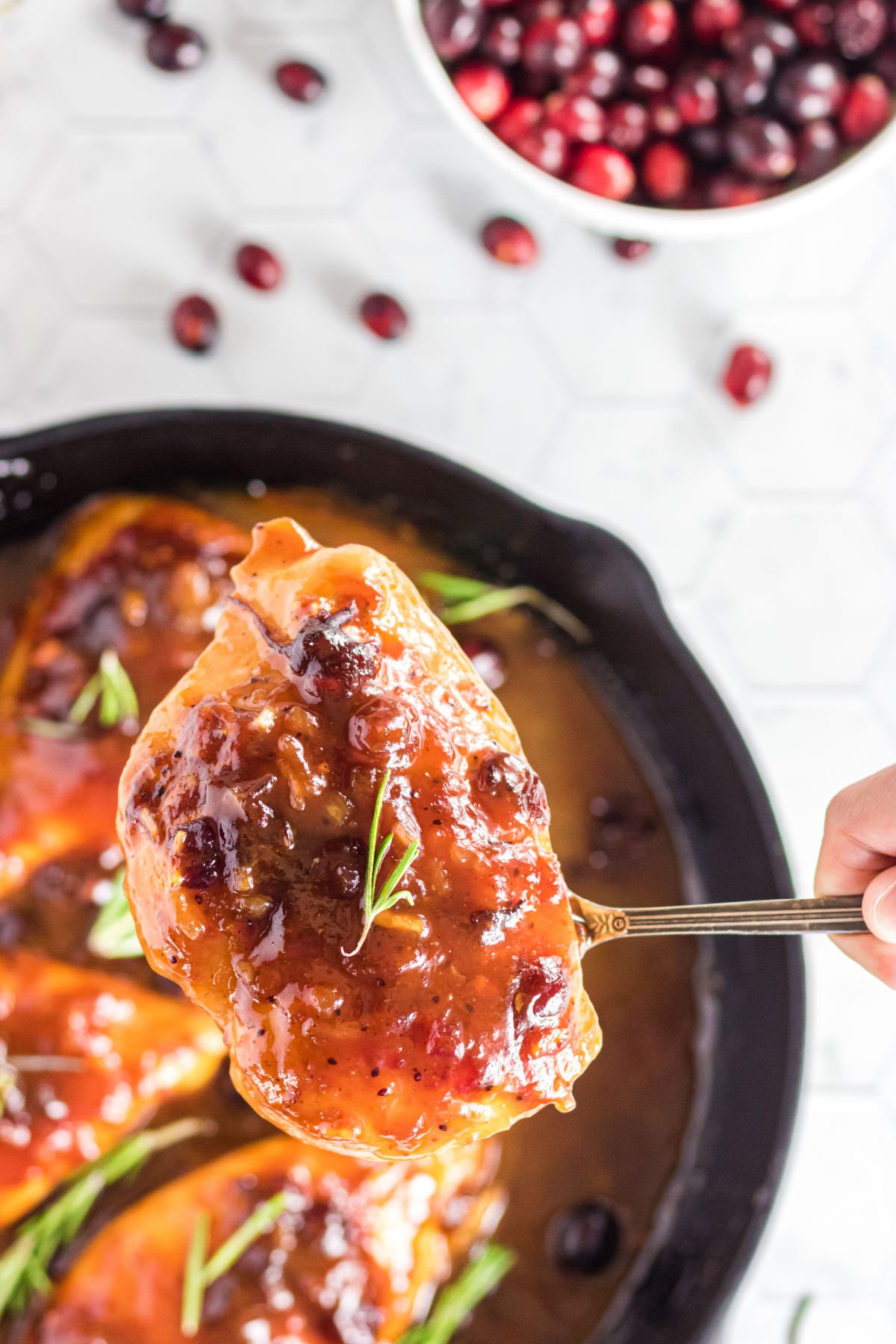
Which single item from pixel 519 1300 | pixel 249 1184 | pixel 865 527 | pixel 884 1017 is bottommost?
pixel 519 1300

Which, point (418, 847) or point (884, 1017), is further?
point (884, 1017)

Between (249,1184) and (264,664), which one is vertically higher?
(264,664)

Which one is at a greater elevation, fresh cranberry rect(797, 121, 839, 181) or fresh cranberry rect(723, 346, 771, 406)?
fresh cranberry rect(797, 121, 839, 181)

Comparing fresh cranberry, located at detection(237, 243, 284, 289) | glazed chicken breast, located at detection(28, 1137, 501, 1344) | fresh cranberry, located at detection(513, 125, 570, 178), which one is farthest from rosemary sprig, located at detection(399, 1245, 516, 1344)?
fresh cranberry, located at detection(513, 125, 570, 178)

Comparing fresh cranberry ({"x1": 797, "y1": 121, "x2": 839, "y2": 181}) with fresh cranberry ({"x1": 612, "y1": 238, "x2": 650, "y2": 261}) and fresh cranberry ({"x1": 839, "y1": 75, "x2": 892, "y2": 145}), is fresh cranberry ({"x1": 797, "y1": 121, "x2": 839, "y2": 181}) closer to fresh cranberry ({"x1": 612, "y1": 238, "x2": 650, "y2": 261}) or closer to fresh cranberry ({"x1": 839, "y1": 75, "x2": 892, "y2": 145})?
fresh cranberry ({"x1": 839, "y1": 75, "x2": 892, "y2": 145})

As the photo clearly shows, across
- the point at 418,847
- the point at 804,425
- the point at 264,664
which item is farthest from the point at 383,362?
the point at 418,847

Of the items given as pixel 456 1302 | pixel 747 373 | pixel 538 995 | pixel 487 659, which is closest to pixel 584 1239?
pixel 456 1302

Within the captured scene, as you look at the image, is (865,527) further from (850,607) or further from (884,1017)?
(884,1017)
